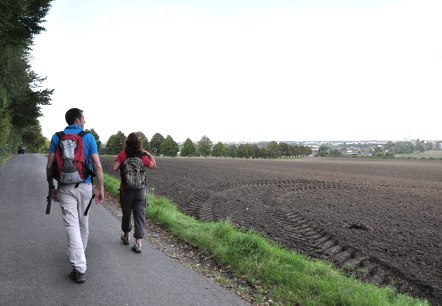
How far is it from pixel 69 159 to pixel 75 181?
1.02 feet

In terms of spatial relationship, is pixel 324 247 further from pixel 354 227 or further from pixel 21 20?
pixel 21 20

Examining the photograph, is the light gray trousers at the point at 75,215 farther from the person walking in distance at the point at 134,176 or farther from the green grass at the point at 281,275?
the green grass at the point at 281,275

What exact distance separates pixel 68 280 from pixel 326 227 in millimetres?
8672

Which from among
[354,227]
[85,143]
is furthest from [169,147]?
[85,143]

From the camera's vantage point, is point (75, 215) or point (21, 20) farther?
point (21, 20)

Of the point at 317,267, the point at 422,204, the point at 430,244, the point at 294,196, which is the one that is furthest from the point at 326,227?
the point at 422,204

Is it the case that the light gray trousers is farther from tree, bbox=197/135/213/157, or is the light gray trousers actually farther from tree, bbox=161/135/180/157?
tree, bbox=197/135/213/157

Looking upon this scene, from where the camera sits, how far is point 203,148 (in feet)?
459

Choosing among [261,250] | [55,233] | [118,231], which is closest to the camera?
[261,250]

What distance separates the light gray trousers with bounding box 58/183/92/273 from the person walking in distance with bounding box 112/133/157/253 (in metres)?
1.13

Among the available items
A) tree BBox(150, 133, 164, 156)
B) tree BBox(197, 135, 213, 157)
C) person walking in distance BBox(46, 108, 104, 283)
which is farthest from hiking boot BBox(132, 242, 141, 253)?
tree BBox(197, 135, 213, 157)

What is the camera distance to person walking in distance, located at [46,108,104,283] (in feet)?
15.8

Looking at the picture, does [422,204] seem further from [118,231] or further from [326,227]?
[118,231]

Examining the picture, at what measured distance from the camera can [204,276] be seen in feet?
17.9
